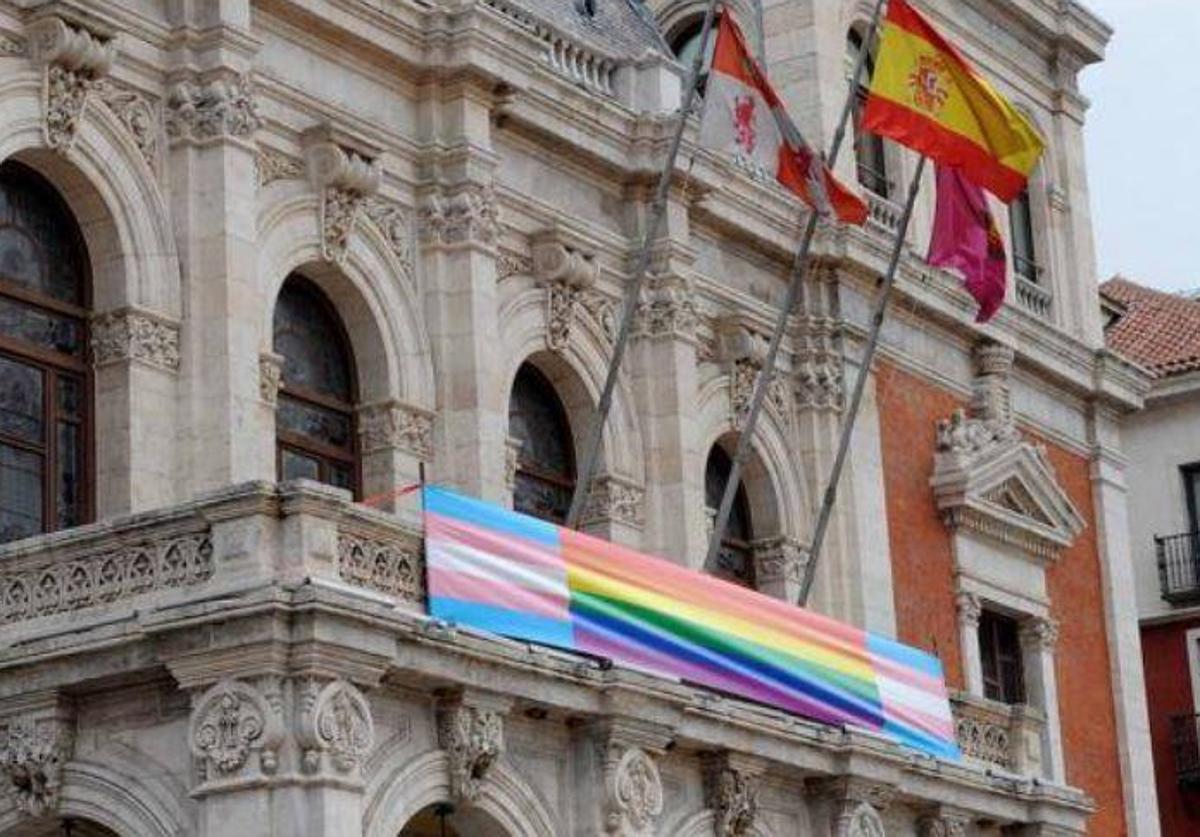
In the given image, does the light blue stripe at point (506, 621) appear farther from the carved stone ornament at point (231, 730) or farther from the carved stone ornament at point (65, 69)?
the carved stone ornament at point (65, 69)

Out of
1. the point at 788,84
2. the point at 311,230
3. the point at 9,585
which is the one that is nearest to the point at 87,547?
the point at 9,585

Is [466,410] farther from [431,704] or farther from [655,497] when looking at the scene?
[431,704]

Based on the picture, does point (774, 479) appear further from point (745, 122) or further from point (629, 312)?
point (745, 122)

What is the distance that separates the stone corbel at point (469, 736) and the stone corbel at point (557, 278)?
899cm

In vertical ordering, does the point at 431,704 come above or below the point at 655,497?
below

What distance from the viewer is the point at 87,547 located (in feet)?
69.8

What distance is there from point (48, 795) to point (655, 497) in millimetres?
11465

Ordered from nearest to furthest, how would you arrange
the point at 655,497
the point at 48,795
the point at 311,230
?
the point at 48,795
the point at 311,230
the point at 655,497

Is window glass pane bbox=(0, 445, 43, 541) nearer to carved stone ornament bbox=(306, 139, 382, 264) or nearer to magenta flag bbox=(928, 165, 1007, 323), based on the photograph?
carved stone ornament bbox=(306, 139, 382, 264)

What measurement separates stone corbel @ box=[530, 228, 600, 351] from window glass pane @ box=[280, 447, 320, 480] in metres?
3.59

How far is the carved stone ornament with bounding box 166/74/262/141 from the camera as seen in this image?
86.4 feet

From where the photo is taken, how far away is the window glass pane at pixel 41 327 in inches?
991

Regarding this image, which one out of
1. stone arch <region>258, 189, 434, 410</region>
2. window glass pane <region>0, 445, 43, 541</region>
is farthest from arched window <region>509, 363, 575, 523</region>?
window glass pane <region>0, 445, 43, 541</region>

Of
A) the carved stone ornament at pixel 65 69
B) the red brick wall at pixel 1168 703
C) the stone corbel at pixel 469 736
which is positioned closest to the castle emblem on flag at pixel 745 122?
the carved stone ornament at pixel 65 69
